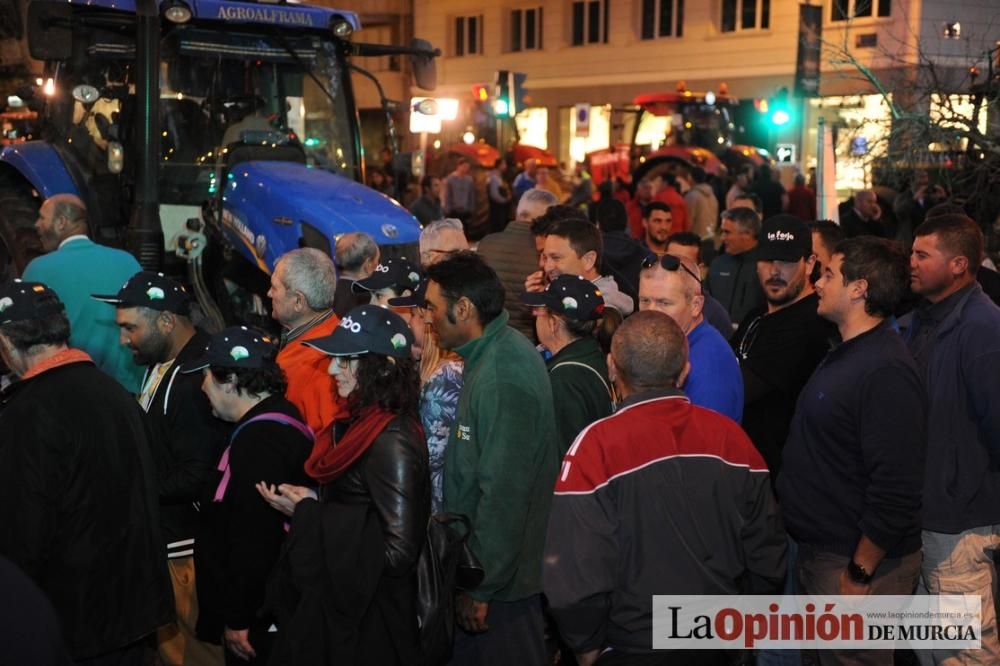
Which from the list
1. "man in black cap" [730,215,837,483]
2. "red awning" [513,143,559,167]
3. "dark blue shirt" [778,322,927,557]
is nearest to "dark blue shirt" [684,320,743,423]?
"dark blue shirt" [778,322,927,557]

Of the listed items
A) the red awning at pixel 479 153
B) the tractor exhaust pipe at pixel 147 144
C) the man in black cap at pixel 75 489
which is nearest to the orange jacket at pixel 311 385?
the man in black cap at pixel 75 489

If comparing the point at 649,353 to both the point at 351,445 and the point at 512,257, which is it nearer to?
the point at 351,445

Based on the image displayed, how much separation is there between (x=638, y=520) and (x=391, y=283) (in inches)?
92.1

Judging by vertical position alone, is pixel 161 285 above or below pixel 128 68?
below

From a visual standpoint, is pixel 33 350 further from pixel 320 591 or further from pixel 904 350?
pixel 904 350

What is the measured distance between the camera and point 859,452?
14.2ft

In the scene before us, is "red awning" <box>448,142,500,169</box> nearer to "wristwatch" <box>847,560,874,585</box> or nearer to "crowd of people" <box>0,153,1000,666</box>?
"crowd of people" <box>0,153,1000,666</box>

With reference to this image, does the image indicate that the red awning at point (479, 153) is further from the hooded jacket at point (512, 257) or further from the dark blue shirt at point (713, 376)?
the dark blue shirt at point (713, 376)

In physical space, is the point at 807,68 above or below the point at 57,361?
above

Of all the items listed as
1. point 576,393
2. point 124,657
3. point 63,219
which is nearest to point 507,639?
point 576,393

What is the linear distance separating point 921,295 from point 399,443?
2.84 metres

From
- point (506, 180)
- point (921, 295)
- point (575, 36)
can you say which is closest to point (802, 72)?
point (506, 180)

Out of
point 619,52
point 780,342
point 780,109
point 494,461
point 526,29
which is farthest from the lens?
point 526,29

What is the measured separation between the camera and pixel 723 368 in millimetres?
4855
